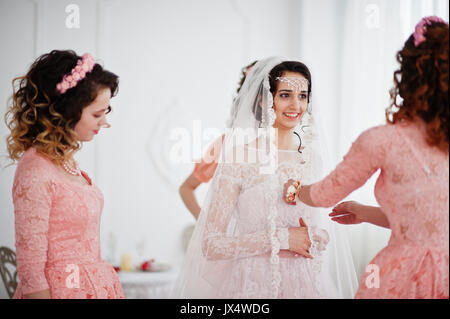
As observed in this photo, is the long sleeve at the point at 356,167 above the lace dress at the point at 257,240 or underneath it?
above

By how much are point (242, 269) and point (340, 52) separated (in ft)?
11.0

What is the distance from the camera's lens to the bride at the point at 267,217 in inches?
75.1

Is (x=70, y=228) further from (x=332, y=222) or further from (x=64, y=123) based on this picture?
(x=332, y=222)

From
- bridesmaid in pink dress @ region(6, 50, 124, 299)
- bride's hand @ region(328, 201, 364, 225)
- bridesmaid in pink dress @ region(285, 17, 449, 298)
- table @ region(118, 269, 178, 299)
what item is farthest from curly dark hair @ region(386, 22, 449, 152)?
table @ region(118, 269, 178, 299)

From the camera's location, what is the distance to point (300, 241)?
74.9 inches

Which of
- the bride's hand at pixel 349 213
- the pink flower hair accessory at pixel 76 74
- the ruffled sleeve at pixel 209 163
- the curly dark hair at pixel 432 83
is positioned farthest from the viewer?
the ruffled sleeve at pixel 209 163

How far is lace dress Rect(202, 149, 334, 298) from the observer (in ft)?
6.23

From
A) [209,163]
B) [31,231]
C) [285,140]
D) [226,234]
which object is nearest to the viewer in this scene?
[31,231]

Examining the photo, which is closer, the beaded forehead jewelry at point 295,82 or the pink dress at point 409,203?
the pink dress at point 409,203

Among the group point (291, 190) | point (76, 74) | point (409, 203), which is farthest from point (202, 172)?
point (409, 203)

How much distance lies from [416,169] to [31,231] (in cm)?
131

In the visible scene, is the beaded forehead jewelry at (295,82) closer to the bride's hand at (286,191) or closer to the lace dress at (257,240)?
the lace dress at (257,240)

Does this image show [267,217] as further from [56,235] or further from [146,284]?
[146,284]

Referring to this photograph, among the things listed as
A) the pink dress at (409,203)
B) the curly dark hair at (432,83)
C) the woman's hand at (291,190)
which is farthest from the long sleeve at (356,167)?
the woman's hand at (291,190)
